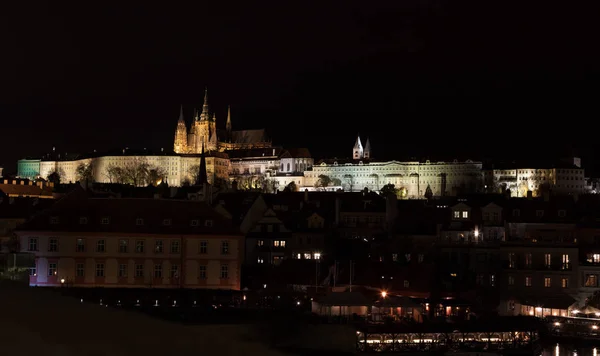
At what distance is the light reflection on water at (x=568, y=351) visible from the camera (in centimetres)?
3938

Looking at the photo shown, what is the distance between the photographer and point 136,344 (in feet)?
54.1

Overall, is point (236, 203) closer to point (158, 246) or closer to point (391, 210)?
point (391, 210)

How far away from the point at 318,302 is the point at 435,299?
21.0 feet

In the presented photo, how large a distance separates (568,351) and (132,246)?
20530 mm

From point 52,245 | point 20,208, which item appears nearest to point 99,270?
point 52,245

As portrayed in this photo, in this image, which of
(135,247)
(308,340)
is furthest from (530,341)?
(135,247)

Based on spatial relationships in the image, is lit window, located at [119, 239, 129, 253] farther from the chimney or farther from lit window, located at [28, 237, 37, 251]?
the chimney

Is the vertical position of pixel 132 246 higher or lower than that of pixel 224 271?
higher

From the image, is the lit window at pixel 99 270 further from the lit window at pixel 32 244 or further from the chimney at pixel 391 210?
the chimney at pixel 391 210

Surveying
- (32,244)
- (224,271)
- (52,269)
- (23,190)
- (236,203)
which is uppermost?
(23,190)

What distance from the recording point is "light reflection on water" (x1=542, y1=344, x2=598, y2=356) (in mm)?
39375

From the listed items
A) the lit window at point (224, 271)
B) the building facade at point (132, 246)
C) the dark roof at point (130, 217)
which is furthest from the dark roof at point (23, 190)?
the lit window at point (224, 271)

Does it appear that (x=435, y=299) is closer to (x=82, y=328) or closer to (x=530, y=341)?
(x=530, y=341)

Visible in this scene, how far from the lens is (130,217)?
46.8 meters
